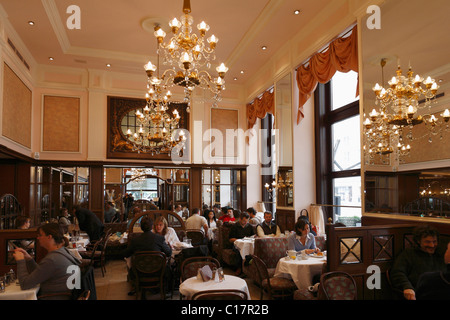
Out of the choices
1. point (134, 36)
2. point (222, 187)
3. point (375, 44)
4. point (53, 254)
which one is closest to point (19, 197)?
point (134, 36)

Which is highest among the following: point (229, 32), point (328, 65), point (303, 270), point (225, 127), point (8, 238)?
point (229, 32)

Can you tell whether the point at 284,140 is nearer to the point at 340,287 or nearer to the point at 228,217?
the point at 228,217

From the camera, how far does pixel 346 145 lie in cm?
868

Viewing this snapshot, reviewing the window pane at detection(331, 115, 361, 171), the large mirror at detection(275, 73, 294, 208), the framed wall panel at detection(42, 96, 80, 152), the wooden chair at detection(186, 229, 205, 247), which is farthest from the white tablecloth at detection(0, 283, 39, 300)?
the framed wall panel at detection(42, 96, 80, 152)

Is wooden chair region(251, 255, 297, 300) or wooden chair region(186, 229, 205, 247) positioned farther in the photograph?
wooden chair region(186, 229, 205, 247)

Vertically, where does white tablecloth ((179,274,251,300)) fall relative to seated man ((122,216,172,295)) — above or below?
below

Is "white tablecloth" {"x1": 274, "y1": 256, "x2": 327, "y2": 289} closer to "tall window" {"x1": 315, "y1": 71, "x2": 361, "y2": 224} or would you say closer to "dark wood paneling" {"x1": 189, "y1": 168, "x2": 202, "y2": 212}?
"tall window" {"x1": 315, "y1": 71, "x2": 361, "y2": 224}

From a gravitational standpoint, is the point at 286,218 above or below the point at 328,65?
below

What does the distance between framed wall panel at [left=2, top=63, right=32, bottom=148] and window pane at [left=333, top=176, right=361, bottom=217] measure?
820cm

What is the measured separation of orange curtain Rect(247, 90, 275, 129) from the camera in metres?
10.5

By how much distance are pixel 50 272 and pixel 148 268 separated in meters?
2.23

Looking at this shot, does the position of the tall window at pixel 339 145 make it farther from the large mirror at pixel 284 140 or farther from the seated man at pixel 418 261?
the seated man at pixel 418 261

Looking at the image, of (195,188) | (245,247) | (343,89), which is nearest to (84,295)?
(245,247)
